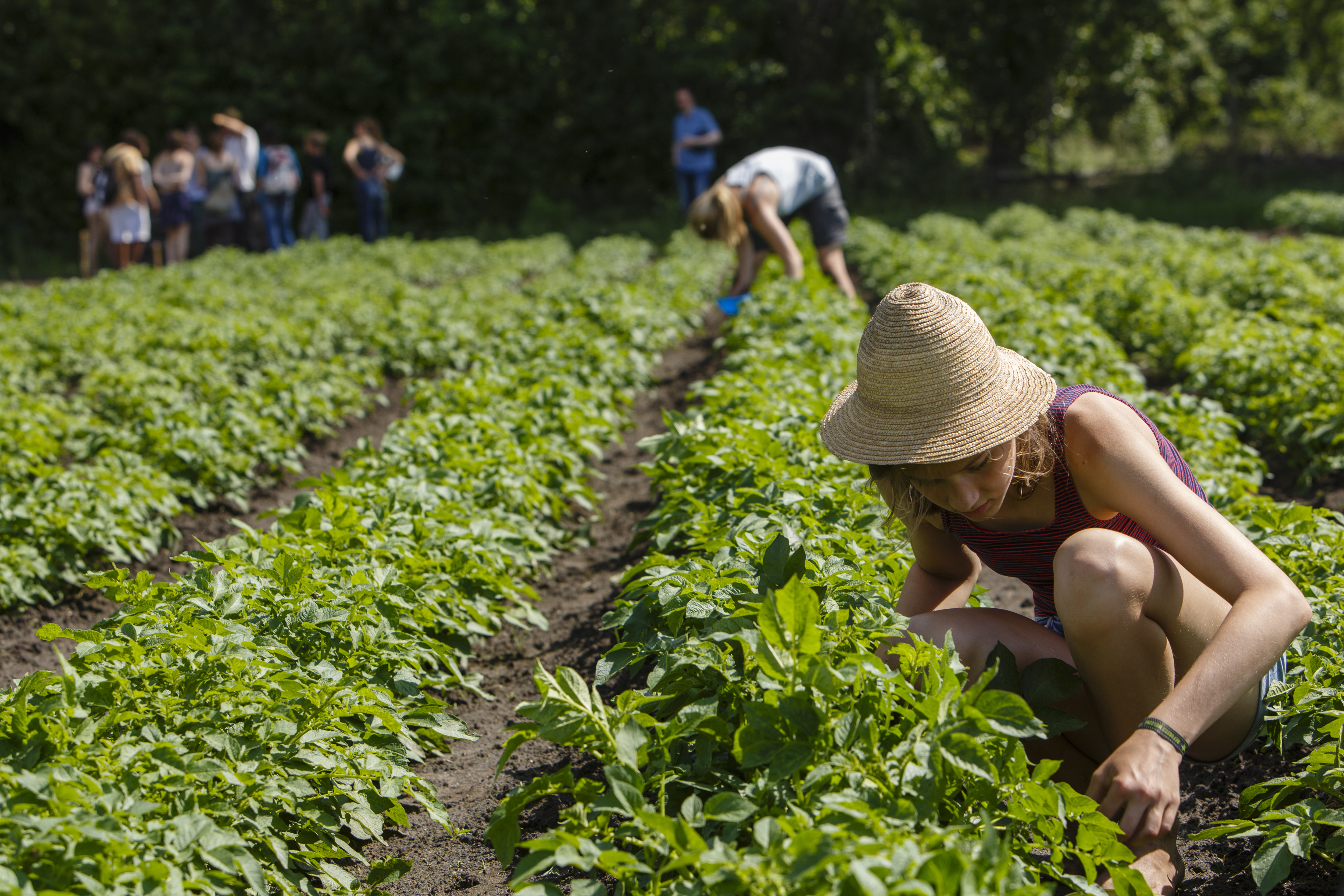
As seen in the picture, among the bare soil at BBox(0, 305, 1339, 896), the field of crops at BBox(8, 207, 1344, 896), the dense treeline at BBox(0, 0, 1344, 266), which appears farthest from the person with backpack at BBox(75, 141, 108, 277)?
the bare soil at BBox(0, 305, 1339, 896)

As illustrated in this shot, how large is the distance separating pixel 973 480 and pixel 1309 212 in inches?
673

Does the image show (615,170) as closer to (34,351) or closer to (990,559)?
(34,351)

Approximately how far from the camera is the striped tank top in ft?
7.10

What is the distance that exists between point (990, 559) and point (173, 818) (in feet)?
5.86

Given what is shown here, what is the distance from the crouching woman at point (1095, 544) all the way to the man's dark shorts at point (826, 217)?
4988mm

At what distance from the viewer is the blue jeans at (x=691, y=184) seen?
49.8 feet

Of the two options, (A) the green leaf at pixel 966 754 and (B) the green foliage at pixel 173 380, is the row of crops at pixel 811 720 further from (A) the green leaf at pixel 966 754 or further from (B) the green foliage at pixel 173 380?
(B) the green foliage at pixel 173 380

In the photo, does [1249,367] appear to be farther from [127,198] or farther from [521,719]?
[127,198]

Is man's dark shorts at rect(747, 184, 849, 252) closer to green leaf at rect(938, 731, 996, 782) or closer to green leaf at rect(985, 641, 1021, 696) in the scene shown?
green leaf at rect(985, 641, 1021, 696)

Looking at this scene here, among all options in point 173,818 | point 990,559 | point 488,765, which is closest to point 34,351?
point 488,765

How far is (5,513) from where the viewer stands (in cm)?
405

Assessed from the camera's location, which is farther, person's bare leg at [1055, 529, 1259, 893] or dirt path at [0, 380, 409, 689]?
dirt path at [0, 380, 409, 689]

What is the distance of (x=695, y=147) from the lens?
15.1 m

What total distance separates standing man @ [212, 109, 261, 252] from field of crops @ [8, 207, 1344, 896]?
9058 millimetres
